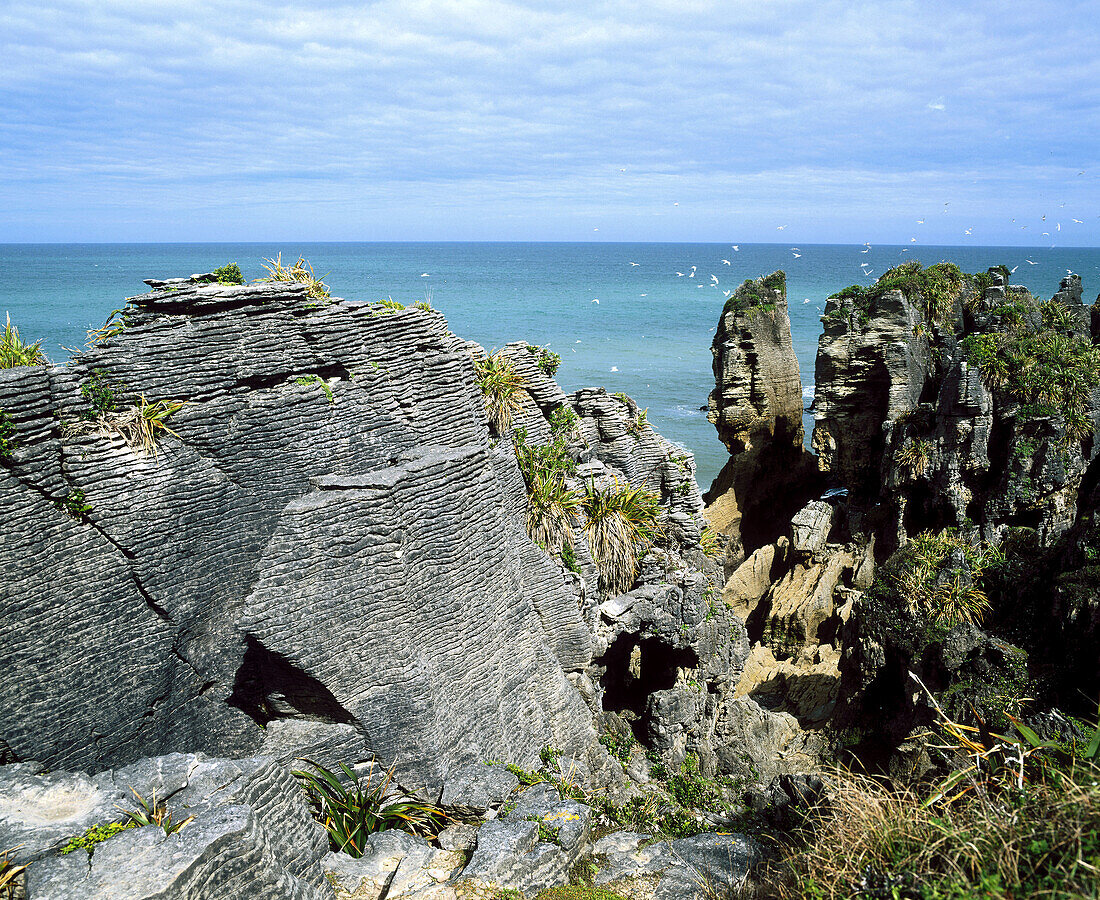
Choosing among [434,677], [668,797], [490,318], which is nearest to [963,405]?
[668,797]

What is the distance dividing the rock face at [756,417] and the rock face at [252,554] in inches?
655

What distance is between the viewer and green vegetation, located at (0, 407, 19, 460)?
25.6 feet

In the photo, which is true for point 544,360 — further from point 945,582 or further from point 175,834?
point 175,834

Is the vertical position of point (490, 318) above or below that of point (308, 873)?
above

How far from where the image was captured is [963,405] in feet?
59.6

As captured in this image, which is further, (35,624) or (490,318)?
(490,318)

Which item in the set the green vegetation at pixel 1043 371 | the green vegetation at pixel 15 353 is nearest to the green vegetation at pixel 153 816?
the green vegetation at pixel 15 353

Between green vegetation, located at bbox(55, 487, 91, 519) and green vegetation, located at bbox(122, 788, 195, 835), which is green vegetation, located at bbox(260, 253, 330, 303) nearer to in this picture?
green vegetation, located at bbox(55, 487, 91, 519)

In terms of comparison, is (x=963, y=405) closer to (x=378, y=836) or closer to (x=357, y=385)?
(x=357, y=385)

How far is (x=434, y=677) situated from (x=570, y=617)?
116 inches

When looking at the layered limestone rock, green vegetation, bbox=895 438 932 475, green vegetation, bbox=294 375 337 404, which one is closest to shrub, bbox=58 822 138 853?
green vegetation, bbox=294 375 337 404

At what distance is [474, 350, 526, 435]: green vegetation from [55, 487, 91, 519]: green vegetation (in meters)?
5.84

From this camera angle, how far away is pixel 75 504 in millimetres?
8266

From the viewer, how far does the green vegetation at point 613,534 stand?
1277 cm
